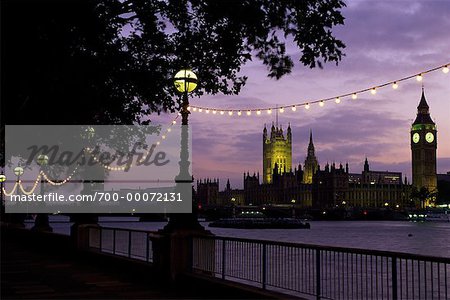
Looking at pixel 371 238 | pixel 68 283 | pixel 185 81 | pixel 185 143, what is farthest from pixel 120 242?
pixel 371 238

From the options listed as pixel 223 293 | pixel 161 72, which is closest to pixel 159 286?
pixel 223 293

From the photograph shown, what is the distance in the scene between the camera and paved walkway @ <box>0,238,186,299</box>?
13.2 metres

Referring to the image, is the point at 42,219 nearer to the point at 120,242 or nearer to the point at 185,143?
the point at 120,242

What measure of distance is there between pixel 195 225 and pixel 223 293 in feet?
9.42

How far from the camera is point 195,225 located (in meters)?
15.1

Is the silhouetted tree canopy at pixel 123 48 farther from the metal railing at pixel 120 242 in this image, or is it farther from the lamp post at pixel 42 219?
the lamp post at pixel 42 219

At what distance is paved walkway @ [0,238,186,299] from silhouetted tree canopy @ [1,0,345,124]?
13.1 feet

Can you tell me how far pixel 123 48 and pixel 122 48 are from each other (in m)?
0.08

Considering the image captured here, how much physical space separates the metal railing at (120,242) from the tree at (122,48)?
3675 millimetres

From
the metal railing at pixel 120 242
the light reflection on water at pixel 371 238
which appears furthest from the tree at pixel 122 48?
the light reflection on water at pixel 371 238

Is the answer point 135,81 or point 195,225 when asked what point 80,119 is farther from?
point 195,225

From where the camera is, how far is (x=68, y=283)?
1534 centimetres

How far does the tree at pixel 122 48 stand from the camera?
33.7 feet

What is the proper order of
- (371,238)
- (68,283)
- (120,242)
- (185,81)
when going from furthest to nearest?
1. (371,238)
2. (120,242)
3. (68,283)
4. (185,81)
